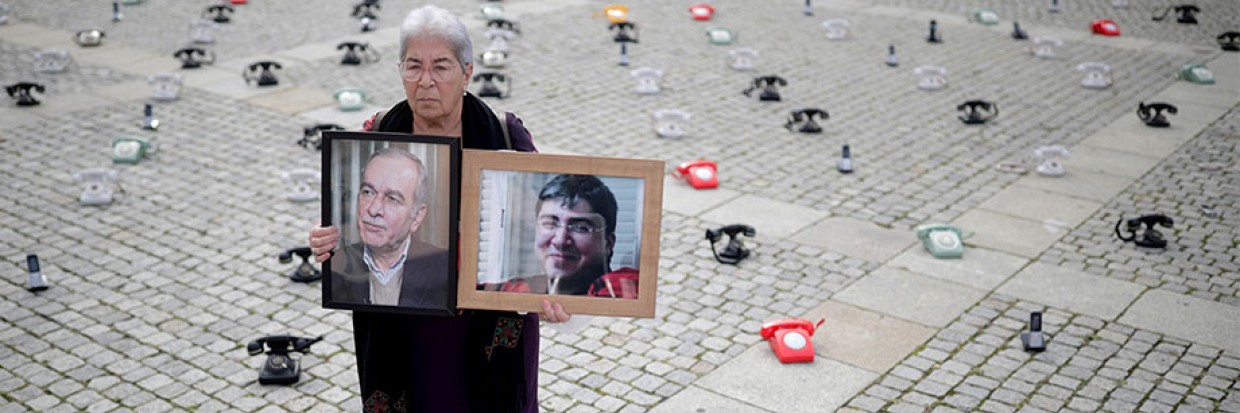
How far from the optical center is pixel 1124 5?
61.9ft

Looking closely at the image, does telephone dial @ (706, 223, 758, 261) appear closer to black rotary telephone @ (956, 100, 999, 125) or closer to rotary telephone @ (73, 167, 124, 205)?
black rotary telephone @ (956, 100, 999, 125)

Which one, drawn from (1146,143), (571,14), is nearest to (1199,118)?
(1146,143)

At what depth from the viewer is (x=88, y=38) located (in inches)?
610

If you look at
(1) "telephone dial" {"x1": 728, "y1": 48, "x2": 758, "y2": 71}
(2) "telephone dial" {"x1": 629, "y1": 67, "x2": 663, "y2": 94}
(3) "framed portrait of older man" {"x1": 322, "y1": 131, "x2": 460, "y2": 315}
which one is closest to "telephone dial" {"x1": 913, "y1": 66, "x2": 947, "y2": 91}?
(1) "telephone dial" {"x1": 728, "y1": 48, "x2": 758, "y2": 71}

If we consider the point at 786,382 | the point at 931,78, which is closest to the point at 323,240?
the point at 786,382

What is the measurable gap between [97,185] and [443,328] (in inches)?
261

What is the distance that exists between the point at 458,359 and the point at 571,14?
1377cm

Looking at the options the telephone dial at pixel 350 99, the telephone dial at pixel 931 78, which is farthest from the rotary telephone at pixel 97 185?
the telephone dial at pixel 931 78

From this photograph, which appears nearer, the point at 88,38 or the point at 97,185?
the point at 97,185

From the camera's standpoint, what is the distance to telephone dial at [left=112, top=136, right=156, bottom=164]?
36.6 feet

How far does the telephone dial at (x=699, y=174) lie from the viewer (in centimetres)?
1067

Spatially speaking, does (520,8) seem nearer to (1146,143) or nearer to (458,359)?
(1146,143)

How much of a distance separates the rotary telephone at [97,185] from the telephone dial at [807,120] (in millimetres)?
6084

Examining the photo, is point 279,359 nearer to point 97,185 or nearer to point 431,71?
point 431,71
